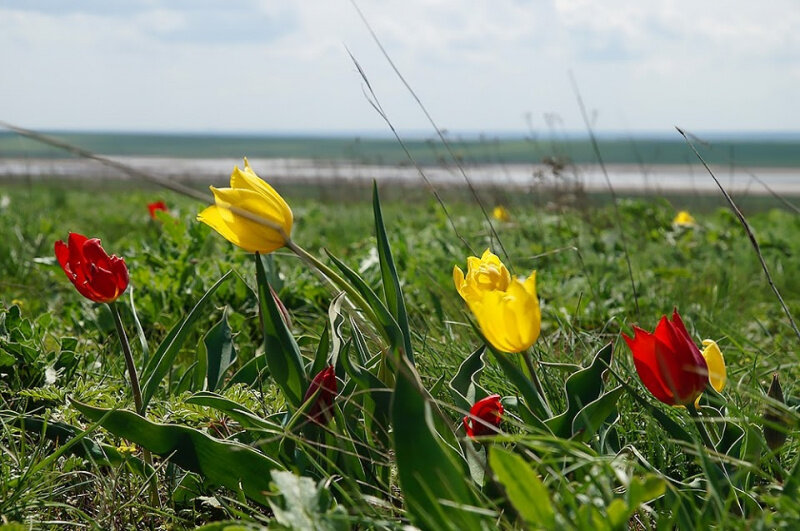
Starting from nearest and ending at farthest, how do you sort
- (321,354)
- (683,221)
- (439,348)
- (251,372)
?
(321,354) < (251,372) < (439,348) < (683,221)

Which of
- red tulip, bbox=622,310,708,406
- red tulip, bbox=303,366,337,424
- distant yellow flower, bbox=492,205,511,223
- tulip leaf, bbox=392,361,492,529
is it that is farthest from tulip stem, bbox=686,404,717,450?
distant yellow flower, bbox=492,205,511,223

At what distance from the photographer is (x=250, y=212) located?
1.33m

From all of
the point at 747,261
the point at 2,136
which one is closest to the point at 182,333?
the point at 747,261

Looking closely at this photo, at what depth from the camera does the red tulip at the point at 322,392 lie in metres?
1.40

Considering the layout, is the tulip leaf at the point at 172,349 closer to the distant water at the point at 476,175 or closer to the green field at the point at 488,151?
the distant water at the point at 476,175

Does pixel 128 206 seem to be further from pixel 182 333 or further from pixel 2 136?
pixel 2 136

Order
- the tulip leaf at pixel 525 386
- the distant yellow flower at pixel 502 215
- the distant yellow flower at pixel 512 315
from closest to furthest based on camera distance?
the distant yellow flower at pixel 512 315, the tulip leaf at pixel 525 386, the distant yellow flower at pixel 502 215

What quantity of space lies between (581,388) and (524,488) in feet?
1.59

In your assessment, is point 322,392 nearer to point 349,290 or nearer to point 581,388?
point 349,290

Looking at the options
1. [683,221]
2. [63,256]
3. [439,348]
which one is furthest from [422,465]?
[683,221]

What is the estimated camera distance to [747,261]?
13.5ft

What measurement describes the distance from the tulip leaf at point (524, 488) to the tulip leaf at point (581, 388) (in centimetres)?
36

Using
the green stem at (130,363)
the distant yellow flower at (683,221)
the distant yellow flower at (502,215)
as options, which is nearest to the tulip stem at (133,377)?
the green stem at (130,363)

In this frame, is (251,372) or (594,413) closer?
(594,413)
